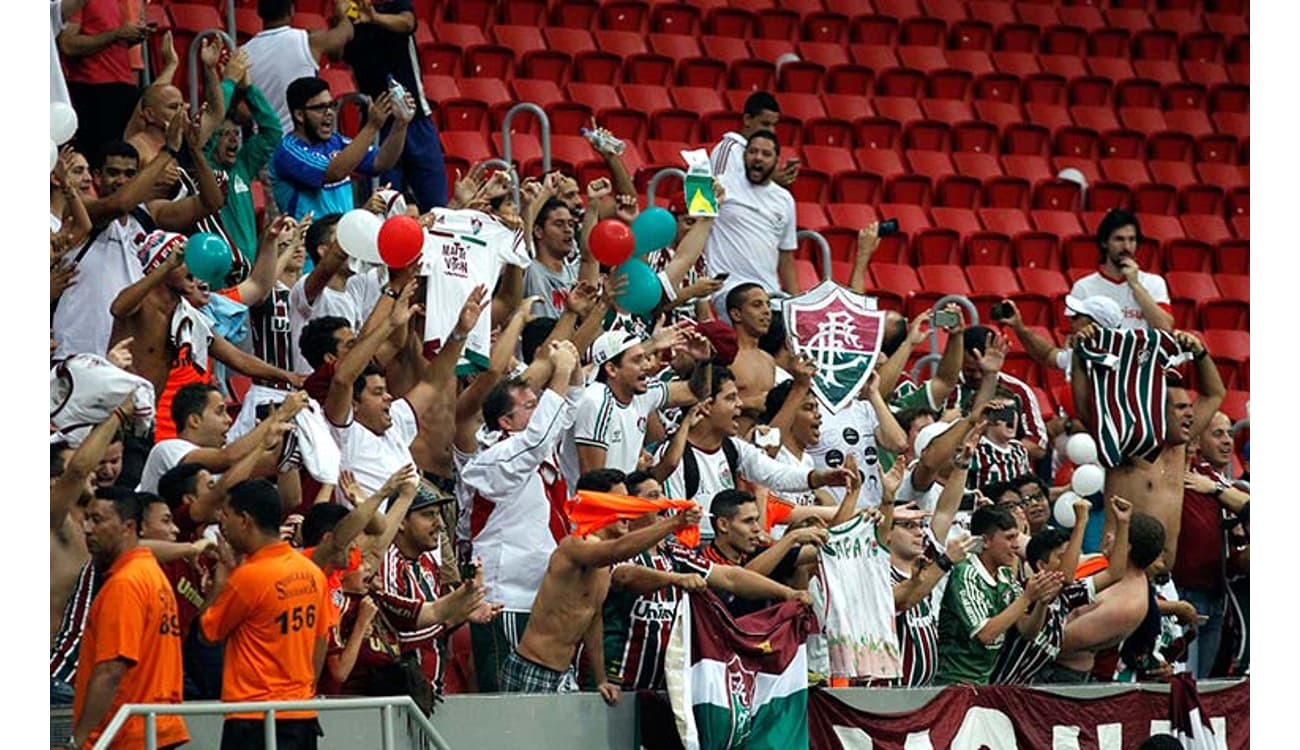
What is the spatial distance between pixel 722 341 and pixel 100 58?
3.17 m

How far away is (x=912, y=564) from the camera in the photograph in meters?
11.1

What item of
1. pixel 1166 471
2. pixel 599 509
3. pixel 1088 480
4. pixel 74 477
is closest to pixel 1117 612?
pixel 1088 480

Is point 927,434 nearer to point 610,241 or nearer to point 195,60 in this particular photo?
point 610,241

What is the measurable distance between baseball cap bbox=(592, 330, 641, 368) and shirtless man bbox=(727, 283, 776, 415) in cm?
117

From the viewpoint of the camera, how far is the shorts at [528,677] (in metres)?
9.77

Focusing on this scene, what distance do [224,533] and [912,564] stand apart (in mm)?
3644

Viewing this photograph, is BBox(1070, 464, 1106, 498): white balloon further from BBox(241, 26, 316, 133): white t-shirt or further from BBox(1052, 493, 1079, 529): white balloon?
BBox(241, 26, 316, 133): white t-shirt

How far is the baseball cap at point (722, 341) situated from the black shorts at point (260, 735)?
4269mm

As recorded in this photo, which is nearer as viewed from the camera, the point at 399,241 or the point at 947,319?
the point at 399,241

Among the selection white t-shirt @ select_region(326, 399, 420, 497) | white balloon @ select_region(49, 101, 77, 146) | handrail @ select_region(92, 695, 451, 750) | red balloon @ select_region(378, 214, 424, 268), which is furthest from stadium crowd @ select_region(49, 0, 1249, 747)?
white balloon @ select_region(49, 101, 77, 146)

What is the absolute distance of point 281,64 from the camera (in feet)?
41.7

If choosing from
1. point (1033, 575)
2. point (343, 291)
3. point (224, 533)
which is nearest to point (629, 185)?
point (343, 291)

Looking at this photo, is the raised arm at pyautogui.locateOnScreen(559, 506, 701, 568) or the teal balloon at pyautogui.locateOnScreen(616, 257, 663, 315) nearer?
the raised arm at pyautogui.locateOnScreen(559, 506, 701, 568)

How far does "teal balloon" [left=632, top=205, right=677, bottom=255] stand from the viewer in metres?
12.4
